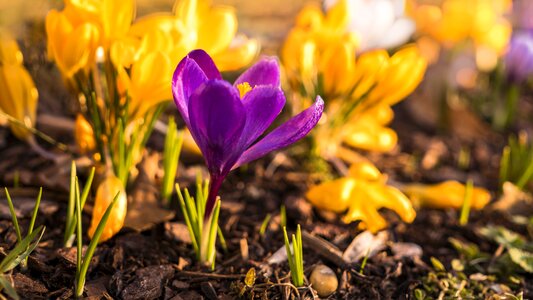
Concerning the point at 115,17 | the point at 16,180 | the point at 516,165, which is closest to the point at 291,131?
the point at 115,17

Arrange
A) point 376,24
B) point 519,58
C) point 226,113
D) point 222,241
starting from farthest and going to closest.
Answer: point 519,58, point 376,24, point 222,241, point 226,113

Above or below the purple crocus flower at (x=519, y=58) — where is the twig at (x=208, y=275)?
below

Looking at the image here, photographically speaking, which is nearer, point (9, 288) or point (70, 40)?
point (9, 288)

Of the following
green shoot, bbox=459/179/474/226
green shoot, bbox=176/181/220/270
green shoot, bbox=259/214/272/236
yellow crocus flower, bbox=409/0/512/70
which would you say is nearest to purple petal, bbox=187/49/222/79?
green shoot, bbox=176/181/220/270

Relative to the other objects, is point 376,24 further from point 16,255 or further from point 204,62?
point 16,255

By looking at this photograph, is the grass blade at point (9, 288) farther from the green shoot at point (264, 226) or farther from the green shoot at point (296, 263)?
the green shoot at point (264, 226)

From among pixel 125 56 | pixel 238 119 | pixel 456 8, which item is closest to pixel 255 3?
pixel 456 8

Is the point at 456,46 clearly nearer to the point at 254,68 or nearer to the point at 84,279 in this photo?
the point at 254,68

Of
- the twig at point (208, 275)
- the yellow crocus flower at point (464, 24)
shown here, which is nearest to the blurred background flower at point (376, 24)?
the yellow crocus flower at point (464, 24)
